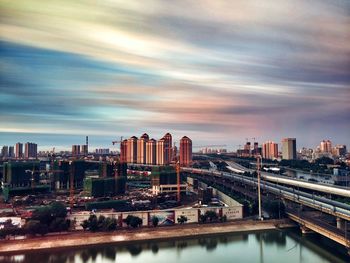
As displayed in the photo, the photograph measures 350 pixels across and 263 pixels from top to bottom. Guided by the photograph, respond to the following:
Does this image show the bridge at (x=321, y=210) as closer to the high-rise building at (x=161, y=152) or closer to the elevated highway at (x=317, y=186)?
the elevated highway at (x=317, y=186)

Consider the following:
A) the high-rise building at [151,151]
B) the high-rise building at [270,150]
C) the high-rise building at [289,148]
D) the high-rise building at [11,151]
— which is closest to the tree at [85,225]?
the high-rise building at [151,151]

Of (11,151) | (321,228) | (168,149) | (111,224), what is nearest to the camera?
(321,228)

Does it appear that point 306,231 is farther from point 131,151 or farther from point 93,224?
point 131,151

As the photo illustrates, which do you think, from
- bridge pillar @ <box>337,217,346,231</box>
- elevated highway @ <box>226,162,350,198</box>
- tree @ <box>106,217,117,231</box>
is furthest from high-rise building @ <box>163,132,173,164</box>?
bridge pillar @ <box>337,217,346,231</box>

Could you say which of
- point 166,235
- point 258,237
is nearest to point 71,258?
point 166,235

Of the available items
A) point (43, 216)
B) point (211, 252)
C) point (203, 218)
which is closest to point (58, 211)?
point (43, 216)

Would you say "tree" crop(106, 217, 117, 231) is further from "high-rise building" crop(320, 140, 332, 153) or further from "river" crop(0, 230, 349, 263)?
"high-rise building" crop(320, 140, 332, 153)
